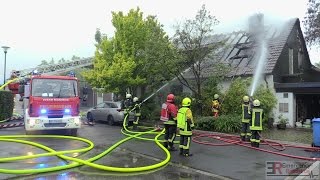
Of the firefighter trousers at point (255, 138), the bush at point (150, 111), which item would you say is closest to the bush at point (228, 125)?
the firefighter trousers at point (255, 138)

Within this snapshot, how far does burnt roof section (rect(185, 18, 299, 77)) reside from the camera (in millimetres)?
19087

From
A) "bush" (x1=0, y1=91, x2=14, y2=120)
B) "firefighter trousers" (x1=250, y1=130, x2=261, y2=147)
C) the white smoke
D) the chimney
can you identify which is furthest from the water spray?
"bush" (x1=0, y1=91, x2=14, y2=120)

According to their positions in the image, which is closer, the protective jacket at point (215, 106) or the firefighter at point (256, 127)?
the firefighter at point (256, 127)

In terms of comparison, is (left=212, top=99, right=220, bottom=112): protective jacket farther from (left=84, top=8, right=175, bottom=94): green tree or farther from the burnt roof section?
(left=84, top=8, right=175, bottom=94): green tree

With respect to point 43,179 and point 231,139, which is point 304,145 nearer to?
point 231,139

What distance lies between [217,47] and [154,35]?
3.65 meters

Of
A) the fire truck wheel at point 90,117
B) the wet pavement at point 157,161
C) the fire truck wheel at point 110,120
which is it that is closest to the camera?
the wet pavement at point 157,161

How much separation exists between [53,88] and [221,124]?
23.3 feet

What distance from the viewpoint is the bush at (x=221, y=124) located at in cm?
1536

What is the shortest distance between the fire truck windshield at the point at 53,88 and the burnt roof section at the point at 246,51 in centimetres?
725

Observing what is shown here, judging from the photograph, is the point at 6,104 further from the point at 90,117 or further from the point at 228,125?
the point at 228,125

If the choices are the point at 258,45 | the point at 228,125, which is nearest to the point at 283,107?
the point at 258,45

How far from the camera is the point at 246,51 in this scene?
21.7 m

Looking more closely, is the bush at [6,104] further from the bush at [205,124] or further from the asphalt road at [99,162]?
the bush at [205,124]
